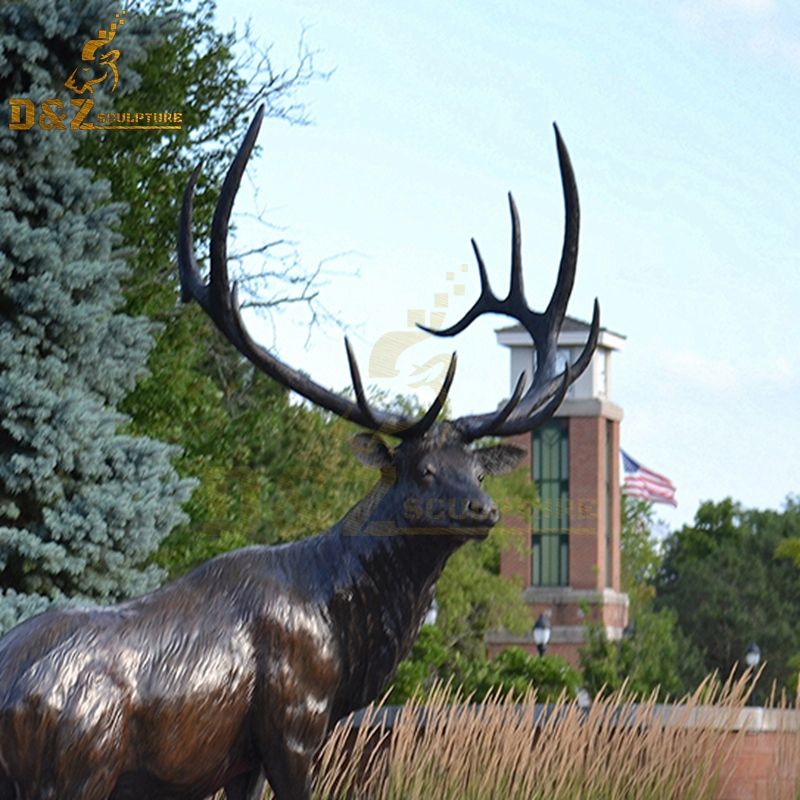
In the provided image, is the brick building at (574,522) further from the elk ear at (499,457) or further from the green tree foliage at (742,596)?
the elk ear at (499,457)

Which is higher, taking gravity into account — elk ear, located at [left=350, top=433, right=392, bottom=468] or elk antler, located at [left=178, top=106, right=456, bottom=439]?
elk antler, located at [left=178, top=106, right=456, bottom=439]

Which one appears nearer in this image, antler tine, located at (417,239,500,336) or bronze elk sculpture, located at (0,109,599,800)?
bronze elk sculpture, located at (0,109,599,800)

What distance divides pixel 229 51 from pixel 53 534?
8546mm

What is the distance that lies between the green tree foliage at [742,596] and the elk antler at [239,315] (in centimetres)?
4576

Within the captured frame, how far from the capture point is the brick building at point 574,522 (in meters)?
49.3

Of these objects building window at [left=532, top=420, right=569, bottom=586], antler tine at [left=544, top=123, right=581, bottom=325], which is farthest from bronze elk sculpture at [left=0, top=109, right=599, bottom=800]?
building window at [left=532, top=420, right=569, bottom=586]

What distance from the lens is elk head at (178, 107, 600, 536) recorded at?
17.0 feet

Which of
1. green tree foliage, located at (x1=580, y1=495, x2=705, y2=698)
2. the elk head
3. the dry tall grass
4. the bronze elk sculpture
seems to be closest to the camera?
the bronze elk sculpture

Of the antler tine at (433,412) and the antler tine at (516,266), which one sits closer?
the antler tine at (433,412)

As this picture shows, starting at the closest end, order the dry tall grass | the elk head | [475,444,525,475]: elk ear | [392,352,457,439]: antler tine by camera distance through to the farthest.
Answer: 1. [392,352,457,439]: antler tine
2. the elk head
3. [475,444,525,475]: elk ear
4. the dry tall grass

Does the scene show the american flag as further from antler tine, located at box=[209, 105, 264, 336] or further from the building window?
antler tine, located at box=[209, 105, 264, 336]

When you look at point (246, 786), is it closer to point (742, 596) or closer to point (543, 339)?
point (543, 339)

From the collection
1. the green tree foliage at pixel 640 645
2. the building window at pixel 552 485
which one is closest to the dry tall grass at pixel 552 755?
the green tree foliage at pixel 640 645

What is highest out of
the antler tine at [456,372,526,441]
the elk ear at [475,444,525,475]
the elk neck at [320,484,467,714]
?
the antler tine at [456,372,526,441]
